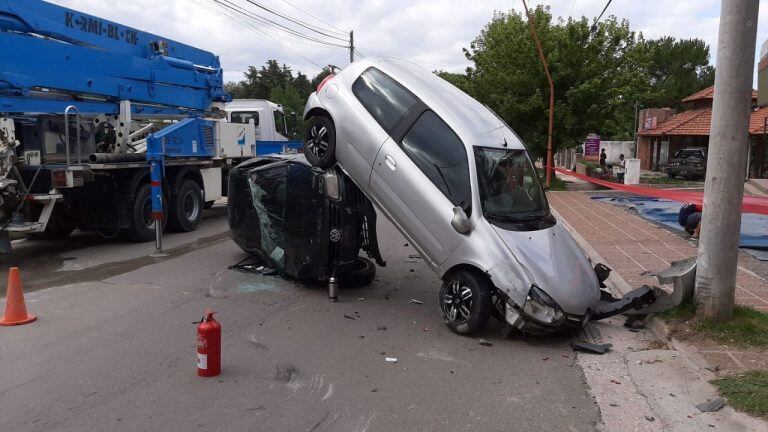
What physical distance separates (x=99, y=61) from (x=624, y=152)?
162 feet

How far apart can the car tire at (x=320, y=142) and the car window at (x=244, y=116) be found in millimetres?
9803

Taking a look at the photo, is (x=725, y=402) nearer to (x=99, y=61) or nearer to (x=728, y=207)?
(x=728, y=207)

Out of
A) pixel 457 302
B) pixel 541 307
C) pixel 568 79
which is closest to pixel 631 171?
pixel 568 79

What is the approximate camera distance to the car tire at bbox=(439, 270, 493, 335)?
5.56 metres

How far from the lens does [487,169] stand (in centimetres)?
598

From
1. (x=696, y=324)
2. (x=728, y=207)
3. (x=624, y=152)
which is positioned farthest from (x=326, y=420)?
(x=624, y=152)

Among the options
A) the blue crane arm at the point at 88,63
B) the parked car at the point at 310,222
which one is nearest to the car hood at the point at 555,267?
the parked car at the point at 310,222

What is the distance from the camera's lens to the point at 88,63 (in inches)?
397

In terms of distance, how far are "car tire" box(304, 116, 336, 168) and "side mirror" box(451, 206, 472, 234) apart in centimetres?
191

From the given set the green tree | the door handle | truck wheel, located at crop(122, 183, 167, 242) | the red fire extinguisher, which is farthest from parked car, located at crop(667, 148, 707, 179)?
the red fire extinguisher

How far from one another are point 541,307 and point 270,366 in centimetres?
243

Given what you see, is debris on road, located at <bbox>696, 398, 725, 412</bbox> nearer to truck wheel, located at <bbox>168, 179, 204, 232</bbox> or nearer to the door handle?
the door handle

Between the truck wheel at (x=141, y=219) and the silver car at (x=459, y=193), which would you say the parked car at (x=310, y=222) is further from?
the truck wheel at (x=141, y=219)

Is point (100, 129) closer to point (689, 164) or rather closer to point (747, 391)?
point (747, 391)
